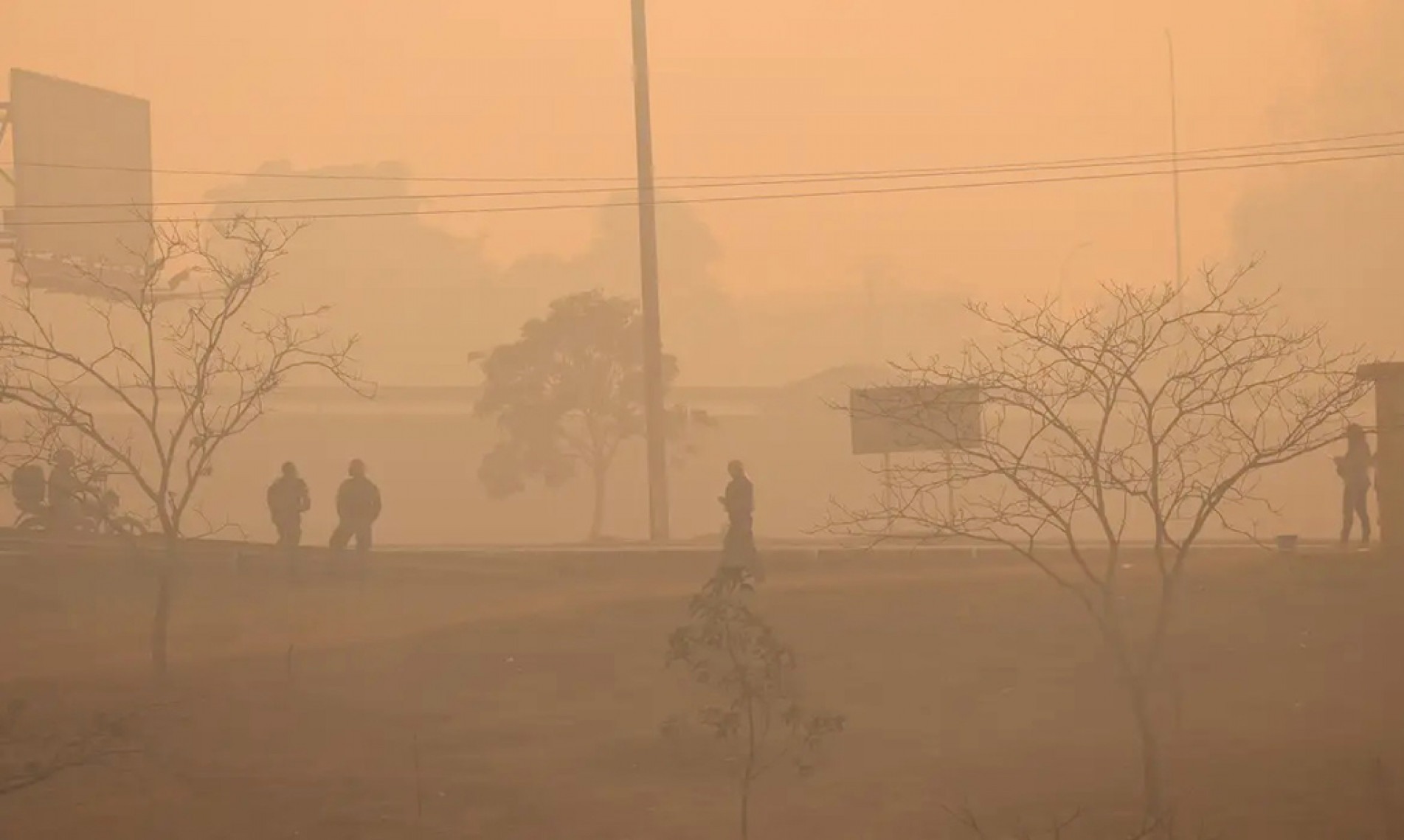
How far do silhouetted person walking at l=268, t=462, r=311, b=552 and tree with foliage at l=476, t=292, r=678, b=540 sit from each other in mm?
25221

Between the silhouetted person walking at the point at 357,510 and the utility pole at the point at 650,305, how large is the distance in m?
7.18

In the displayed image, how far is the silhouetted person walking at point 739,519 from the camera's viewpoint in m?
19.9

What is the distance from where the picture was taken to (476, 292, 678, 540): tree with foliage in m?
48.2

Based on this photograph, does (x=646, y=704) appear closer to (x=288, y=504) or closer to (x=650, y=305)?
(x=288, y=504)

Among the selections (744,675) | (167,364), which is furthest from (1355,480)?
(167,364)

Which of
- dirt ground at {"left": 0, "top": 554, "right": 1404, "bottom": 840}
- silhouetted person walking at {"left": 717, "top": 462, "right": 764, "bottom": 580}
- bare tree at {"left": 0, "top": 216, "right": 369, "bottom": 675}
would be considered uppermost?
bare tree at {"left": 0, "top": 216, "right": 369, "bottom": 675}

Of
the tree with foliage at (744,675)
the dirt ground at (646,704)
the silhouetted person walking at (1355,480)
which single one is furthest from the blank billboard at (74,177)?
the silhouetted person walking at (1355,480)

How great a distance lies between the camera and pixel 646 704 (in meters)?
16.9

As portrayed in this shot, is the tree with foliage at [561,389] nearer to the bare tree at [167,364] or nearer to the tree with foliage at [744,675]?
the bare tree at [167,364]

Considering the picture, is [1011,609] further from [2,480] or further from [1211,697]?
[2,480]

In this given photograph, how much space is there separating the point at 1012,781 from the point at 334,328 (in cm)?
6443

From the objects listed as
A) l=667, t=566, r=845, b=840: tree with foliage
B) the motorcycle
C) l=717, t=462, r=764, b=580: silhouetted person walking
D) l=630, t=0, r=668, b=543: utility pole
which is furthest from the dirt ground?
l=630, t=0, r=668, b=543: utility pole

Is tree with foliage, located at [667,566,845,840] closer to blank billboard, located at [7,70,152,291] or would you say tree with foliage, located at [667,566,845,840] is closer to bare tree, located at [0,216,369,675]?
bare tree, located at [0,216,369,675]

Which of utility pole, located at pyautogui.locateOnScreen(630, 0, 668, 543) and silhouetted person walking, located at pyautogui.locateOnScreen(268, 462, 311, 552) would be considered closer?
silhouetted person walking, located at pyautogui.locateOnScreen(268, 462, 311, 552)
